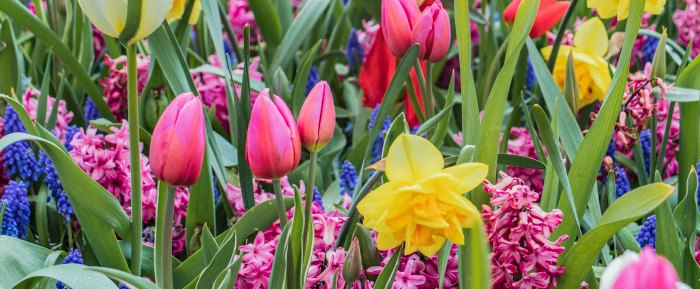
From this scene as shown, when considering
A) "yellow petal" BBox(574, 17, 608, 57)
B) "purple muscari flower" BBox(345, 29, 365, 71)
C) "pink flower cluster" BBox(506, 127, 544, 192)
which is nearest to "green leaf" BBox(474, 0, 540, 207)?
"pink flower cluster" BBox(506, 127, 544, 192)

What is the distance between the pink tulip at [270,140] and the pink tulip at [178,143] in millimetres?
45

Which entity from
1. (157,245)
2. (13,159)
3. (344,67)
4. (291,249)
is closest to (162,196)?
(157,245)

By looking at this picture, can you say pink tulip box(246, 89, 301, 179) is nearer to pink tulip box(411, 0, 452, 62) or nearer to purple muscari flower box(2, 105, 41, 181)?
pink tulip box(411, 0, 452, 62)

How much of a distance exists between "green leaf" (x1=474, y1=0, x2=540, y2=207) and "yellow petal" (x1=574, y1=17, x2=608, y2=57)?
1.86 ft

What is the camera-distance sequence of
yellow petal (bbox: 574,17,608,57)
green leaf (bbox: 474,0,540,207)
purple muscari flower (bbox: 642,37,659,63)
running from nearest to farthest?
1. green leaf (bbox: 474,0,540,207)
2. yellow petal (bbox: 574,17,608,57)
3. purple muscari flower (bbox: 642,37,659,63)

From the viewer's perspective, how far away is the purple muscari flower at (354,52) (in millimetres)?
1854

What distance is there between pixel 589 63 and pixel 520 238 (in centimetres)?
64

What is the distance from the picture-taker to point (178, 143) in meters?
0.78

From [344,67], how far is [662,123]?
69cm

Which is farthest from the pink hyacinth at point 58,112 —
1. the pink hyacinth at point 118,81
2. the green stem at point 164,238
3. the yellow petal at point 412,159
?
the yellow petal at point 412,159

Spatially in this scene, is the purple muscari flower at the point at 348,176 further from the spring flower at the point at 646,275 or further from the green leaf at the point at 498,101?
the spring flower at the point at 646,275

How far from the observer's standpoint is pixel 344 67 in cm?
195

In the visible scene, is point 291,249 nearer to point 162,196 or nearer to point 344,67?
point 162,196

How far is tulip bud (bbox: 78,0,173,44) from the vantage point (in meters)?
0.85
